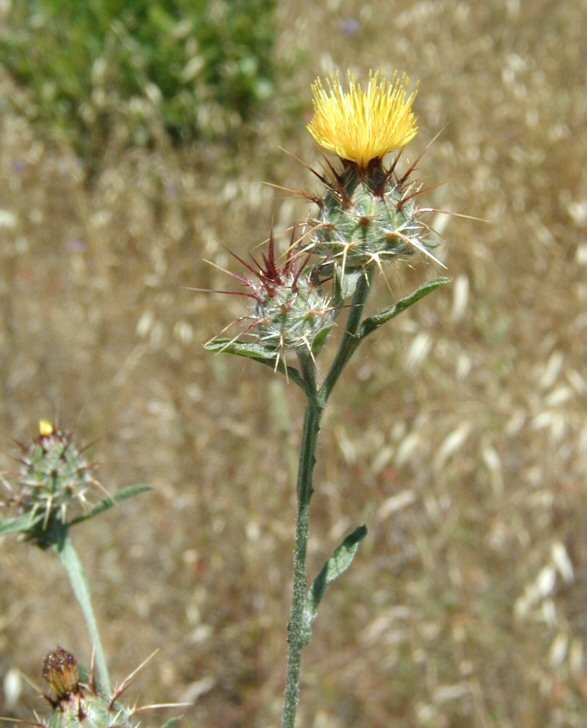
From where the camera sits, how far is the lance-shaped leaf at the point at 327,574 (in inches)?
58.9

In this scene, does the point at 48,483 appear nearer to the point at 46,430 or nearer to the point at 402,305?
the point at 46,430

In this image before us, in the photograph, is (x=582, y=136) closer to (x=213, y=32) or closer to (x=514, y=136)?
(x=514, y=136)

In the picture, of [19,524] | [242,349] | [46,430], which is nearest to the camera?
[242,349]

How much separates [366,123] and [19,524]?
1.14m

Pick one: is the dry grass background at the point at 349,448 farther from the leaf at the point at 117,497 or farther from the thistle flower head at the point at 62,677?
the thistle flower head at the point at 62,677

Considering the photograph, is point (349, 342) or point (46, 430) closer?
point (349, 342)

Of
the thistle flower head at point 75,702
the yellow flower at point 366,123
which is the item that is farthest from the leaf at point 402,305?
the thistle flower head at point 75,702

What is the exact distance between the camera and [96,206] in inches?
221

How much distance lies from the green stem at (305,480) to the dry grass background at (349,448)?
1.62 m

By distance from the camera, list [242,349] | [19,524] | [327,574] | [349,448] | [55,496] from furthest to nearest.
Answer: [349,448] < [55,496] < [19,524] < [327,574] < [242,349]

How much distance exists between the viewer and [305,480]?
146 centimetres

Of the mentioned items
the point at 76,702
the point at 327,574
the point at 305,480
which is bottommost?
the point at 76,702

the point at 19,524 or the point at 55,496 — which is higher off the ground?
the point at 55,496

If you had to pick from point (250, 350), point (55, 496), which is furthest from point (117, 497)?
point (250, 350)
